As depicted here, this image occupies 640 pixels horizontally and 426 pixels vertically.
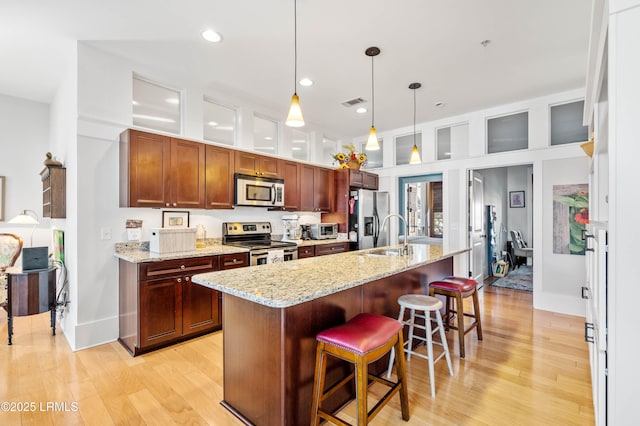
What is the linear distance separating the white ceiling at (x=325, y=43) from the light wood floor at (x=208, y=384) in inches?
119

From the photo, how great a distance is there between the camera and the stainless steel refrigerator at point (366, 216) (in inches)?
211

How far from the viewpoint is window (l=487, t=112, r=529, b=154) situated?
Result: 4.54 m

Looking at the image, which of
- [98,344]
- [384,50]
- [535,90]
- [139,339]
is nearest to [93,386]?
[139,339]

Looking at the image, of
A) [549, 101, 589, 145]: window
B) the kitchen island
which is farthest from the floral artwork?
the kitchen island

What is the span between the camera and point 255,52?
10.3 ft

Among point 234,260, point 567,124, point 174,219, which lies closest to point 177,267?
point 234,260

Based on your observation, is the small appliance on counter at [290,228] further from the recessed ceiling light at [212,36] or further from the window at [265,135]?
the recessed ceiling light at [212,36]

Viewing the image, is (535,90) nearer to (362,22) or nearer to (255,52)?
(362,22)

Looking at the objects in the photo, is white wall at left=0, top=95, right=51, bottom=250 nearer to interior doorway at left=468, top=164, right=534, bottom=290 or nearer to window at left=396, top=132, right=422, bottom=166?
window at left=396, top=132, right=422, bottom=166

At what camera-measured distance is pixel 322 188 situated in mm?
5395

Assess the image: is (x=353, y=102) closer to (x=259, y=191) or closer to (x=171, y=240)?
(x=259, y=191)

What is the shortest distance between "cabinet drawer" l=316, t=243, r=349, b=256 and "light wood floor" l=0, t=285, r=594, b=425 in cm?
198

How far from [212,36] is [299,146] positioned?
2.83 meters

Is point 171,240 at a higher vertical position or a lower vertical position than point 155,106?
lower
